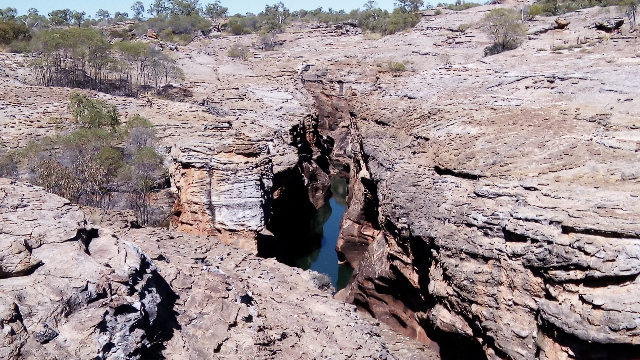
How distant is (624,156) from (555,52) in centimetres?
1655

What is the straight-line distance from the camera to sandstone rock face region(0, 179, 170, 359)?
262 inches

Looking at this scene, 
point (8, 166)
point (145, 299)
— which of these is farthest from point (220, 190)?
point (8, 166)

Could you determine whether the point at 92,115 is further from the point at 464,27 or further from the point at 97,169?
the point at 464,27

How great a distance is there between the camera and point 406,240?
14.8 meters

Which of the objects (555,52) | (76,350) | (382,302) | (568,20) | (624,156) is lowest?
(382,302)

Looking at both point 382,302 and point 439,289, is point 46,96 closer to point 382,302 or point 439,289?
point 382,302

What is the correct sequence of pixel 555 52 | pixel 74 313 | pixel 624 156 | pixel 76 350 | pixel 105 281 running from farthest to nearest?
pixel 555 52
pixel 624 156
pixel 105 281
pixel 74 313
pixel 76 350

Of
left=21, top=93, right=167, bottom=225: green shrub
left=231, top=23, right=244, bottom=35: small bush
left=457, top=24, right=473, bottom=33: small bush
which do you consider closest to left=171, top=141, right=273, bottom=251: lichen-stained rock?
left=21, top=93, right=167, bottom=225: green shrub

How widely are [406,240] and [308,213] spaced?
14549mm

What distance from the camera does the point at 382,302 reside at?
16.7 m

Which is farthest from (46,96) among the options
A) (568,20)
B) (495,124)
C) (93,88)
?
(568,20)

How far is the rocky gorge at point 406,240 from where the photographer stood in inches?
335

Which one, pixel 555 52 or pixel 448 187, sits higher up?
pixel 555 52

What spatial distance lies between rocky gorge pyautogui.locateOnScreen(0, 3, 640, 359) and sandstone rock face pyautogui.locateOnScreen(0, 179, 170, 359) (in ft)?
0.10
